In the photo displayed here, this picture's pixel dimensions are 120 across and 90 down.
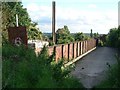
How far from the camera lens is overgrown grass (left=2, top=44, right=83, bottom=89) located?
788cm

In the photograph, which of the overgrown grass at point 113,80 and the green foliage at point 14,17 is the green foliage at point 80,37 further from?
the overgrown grass at point 113,80

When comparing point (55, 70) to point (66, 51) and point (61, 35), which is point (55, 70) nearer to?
point (66, 51)

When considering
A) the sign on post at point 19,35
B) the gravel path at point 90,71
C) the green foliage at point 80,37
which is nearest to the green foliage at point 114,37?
the green foliage at point 80,37

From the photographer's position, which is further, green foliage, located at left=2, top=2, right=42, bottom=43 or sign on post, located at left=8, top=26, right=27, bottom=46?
green foliage, located at left=2, top=2, right=42, bottom=43

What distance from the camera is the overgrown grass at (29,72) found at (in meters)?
7.88

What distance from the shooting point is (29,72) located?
8.39 m

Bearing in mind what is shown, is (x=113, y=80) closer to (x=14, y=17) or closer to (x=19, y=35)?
(x=19, y=35)

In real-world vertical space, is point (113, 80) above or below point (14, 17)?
below

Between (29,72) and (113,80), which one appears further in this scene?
(113,80)

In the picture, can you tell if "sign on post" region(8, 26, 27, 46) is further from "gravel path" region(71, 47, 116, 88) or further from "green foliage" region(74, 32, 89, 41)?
"green foliage" region(74, 32, 89, 41)

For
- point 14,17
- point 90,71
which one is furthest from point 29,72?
point 14,17

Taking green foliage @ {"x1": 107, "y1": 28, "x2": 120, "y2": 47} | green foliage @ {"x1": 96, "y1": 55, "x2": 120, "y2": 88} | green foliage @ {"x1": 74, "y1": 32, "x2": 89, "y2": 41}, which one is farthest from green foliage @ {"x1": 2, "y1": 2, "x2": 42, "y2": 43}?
green foliage @ {"x1": 96, "y1": 55, "x2": 120, "y2": 88}

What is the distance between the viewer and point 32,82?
26.8 feet

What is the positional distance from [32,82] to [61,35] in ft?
127
